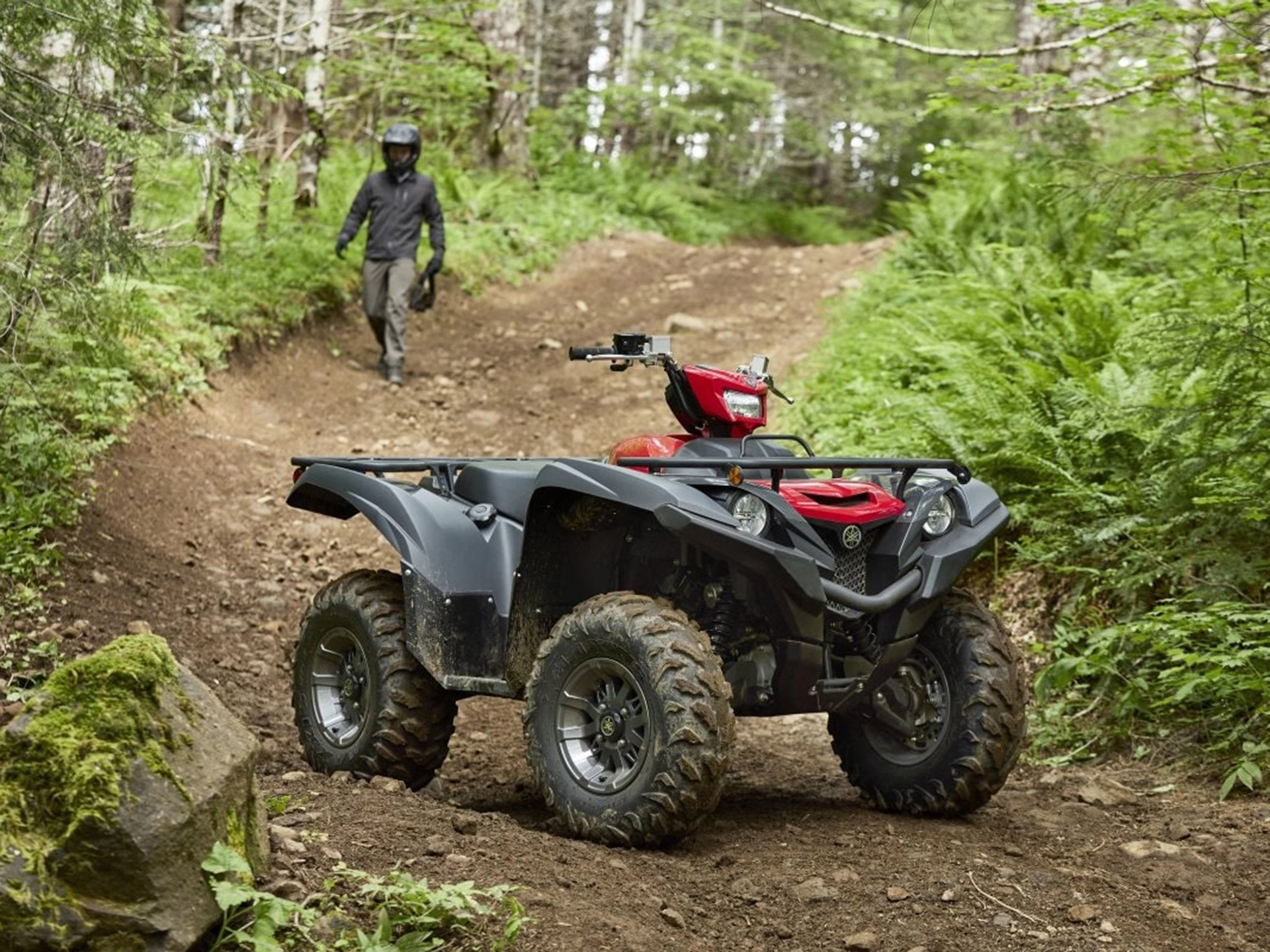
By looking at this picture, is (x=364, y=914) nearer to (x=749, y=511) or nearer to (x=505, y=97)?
(x=749, y=511)

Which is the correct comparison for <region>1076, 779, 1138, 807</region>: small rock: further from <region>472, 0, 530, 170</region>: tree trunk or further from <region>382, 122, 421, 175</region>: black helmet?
<region>472, 0, 530, 170</region>: tree trunk

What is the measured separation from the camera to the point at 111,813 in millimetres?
3088

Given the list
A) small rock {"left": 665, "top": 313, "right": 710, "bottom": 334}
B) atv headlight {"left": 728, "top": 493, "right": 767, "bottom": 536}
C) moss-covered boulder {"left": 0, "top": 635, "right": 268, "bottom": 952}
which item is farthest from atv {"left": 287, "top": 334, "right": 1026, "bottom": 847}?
small rock {"left": 665, "top": 313, "right": 710, "bottom": 334}

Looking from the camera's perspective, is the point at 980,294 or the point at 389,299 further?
the point at 389,299

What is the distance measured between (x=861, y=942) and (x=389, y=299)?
11.2 m

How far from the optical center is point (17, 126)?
629 cm

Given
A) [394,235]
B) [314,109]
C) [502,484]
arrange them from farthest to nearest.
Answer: [314,109] → [394,235] → [502,484]

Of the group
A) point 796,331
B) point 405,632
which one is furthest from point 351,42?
point 405,632

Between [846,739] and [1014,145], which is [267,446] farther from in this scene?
[1014,145]

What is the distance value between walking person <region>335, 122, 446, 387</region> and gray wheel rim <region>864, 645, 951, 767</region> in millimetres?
9343

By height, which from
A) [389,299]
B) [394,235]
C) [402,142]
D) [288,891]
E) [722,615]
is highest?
[402,142]

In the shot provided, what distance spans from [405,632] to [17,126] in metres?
3.21

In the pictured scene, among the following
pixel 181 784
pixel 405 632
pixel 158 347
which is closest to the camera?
pixel 181 784

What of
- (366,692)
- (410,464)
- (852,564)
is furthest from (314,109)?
(852,564)
